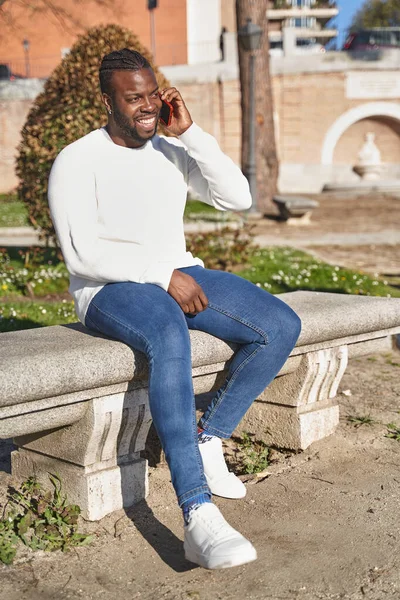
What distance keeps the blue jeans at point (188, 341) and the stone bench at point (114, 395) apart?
81mm

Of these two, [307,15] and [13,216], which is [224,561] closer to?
[13,216]

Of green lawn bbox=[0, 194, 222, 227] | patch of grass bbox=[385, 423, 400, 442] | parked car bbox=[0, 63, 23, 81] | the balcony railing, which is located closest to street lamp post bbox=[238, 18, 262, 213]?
green lawn bbox=[0, 194, 222, 227]

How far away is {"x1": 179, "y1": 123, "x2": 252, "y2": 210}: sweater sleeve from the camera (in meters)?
3.21

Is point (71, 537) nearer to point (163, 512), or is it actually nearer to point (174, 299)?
point (163, 512)

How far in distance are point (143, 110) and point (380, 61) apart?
26.8 meters

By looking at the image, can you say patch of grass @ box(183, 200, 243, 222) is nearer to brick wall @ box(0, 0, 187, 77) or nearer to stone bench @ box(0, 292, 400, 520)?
stone bench @ box(0, 292, 400, 520)

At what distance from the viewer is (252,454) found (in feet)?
12.0

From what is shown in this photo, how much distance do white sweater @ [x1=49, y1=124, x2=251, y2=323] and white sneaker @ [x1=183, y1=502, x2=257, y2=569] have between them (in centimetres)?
84

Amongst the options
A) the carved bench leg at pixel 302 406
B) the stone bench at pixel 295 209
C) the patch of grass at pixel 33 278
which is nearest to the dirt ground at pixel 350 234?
the stone bench at pixel 295 209

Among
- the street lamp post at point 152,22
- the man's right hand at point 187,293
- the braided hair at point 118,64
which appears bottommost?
the man's right hand at point 187,293

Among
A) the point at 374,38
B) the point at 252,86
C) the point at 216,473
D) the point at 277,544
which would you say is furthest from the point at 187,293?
the point at 374,38

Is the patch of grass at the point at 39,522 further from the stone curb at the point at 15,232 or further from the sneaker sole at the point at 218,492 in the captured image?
the stone curb at the point at 15,232

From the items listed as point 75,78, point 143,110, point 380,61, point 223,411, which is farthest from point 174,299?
point 380,61

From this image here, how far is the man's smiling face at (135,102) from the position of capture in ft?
10.1
